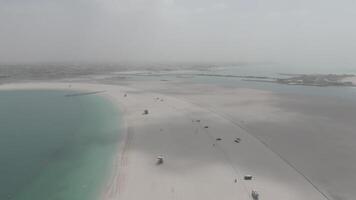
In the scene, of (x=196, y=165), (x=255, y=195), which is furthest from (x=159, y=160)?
(x=255, y=195)

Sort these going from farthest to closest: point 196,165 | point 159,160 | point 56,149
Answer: point 56,149, point 159,160, point 196,165

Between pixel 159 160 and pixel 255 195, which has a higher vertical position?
pixel 159 160

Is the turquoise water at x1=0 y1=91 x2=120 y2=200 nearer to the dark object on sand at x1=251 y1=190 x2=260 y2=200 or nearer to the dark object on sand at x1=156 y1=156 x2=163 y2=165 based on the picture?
the dark object on sand at x1=156 y1=156 x2=163 y2=165

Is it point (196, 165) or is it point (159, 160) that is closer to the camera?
point (196, 165)

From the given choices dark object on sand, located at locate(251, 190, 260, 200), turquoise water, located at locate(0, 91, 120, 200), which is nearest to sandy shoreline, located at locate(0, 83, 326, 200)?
dark object on sand, located at locate(251, 190, 260, 200)

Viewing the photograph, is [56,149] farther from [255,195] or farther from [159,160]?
[255,195]

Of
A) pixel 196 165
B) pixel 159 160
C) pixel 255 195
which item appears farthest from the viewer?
pixel 159 160
